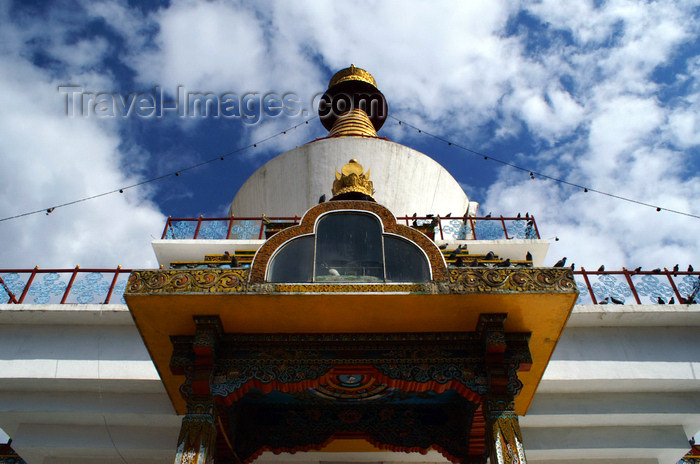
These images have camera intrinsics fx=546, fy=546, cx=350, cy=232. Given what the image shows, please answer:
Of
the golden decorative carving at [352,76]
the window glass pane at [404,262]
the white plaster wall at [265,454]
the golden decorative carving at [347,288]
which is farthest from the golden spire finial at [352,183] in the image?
the golden decorative carving at [352,76]

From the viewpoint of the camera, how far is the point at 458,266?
651 cm

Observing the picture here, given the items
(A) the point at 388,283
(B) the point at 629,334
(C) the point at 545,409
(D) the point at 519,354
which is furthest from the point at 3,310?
(B) the point at 629,334

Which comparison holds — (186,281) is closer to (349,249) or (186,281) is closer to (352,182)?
(349,249)

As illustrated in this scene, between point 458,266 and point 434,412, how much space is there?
2542 millimetres

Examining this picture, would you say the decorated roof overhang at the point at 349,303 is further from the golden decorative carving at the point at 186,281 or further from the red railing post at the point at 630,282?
the red railing post at the point at 630,282

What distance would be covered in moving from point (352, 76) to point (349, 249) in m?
14.9

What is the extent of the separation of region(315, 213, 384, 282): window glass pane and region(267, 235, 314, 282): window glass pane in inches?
4.2

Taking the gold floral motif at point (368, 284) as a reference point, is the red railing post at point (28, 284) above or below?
above

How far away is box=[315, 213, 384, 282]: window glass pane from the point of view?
658 cm

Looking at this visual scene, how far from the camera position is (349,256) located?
22.5ft

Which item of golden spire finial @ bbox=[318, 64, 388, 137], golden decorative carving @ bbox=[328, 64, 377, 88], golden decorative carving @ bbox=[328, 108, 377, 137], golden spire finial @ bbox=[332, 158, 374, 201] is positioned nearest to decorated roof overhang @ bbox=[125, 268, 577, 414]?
golden spire finial @ bbox=[332, 158, 374, 201]

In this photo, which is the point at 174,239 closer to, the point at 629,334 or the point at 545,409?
the point at 545,409

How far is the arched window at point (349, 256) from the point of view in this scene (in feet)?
21.3

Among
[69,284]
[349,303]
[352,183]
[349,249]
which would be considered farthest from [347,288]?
[69,284]
